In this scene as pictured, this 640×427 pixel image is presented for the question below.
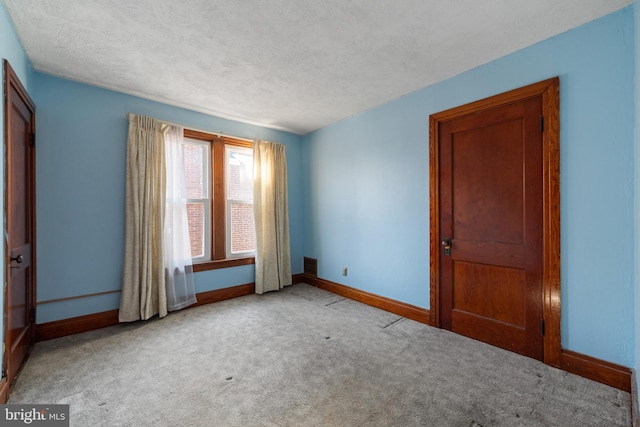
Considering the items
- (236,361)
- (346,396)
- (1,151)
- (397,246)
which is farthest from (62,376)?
(397,246)

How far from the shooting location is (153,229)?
123 inches

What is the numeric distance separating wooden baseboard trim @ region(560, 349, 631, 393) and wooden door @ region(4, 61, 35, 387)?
12.7ft

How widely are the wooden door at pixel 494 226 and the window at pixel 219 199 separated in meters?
2.71

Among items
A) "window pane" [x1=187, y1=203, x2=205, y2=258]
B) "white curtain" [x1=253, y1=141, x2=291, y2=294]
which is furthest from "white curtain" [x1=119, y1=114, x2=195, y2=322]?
"white curtain" [x1=253, y1=141, x2=291, y2=294]

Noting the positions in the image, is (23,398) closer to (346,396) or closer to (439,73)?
(346,396)

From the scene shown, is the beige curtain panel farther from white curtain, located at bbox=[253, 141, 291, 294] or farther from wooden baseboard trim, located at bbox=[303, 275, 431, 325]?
wooden baseboard trim, located at bbox=[303, 275, 431, 325]

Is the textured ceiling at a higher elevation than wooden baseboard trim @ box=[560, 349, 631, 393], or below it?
higher

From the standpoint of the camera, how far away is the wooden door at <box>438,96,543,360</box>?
2.22 metres

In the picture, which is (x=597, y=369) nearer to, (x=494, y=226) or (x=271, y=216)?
(x=494, y=226)

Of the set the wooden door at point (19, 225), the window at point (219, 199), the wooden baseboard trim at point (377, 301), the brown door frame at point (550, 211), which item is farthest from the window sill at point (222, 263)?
the brown door frame at point (550, 211)

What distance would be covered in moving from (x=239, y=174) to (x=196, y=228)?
3.25 feet

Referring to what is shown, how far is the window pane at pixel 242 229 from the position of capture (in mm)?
4051

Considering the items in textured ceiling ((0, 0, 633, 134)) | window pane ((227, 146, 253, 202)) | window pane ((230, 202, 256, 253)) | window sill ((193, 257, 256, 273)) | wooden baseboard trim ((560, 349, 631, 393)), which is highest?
textured ceiling ((0, 0, 633, 134))

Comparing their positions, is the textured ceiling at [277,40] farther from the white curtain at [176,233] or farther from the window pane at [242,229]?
the window pane at [242,229]
